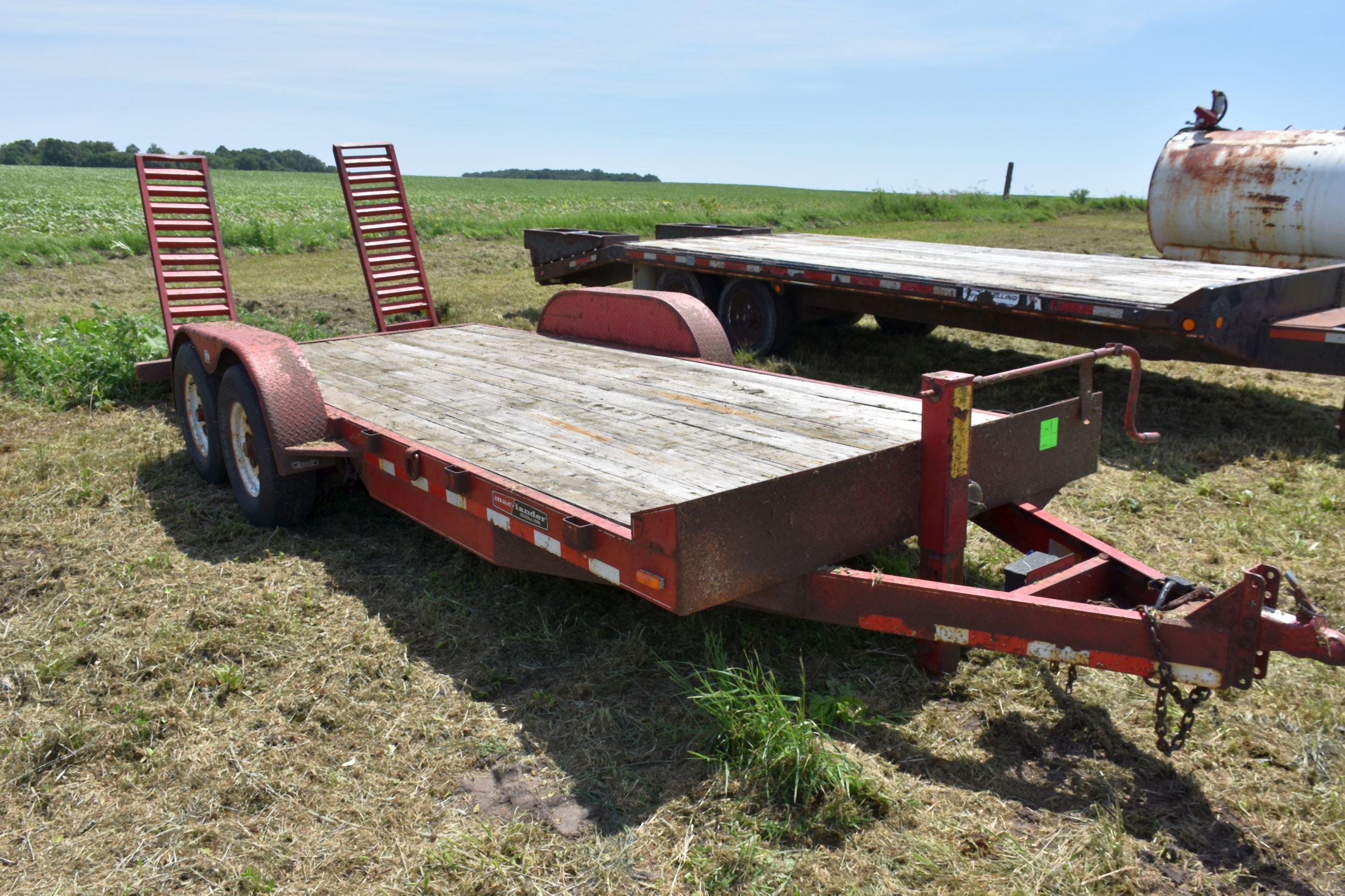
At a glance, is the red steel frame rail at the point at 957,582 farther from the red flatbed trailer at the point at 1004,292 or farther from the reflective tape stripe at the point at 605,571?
the red flatbed trailer at the point at 1004,292

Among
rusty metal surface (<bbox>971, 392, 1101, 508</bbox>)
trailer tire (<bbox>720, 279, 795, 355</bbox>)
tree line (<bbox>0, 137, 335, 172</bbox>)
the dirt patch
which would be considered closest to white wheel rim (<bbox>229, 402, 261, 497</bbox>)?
the dirt patch

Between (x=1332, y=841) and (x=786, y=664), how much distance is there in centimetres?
152

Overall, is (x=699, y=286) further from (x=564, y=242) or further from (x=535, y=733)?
(x=535, y=733)

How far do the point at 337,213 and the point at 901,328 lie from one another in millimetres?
22381

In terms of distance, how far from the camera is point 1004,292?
625cm

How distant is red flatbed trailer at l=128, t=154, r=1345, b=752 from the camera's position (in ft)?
8.29

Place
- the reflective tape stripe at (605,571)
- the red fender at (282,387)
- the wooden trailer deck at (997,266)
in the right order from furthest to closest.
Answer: the wooden trailer deck at (997,266) < the red fender at (282,387) < the reflective tape stripe at (605,571)

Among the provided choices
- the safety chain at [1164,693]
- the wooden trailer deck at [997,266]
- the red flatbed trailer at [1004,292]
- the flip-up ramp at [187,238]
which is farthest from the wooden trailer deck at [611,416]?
the wooden trailer deck at [997,266]

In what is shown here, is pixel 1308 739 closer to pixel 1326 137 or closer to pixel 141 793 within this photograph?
pixel 141 793

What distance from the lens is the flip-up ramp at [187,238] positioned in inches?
251

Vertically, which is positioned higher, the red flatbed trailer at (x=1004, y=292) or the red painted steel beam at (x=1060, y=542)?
the red flatbed trailer at (x=1004, y=292)

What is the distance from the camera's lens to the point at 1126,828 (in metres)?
2.50

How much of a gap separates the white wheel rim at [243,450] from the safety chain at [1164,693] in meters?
3.74

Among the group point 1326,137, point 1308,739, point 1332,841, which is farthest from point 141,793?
point 1326,137
